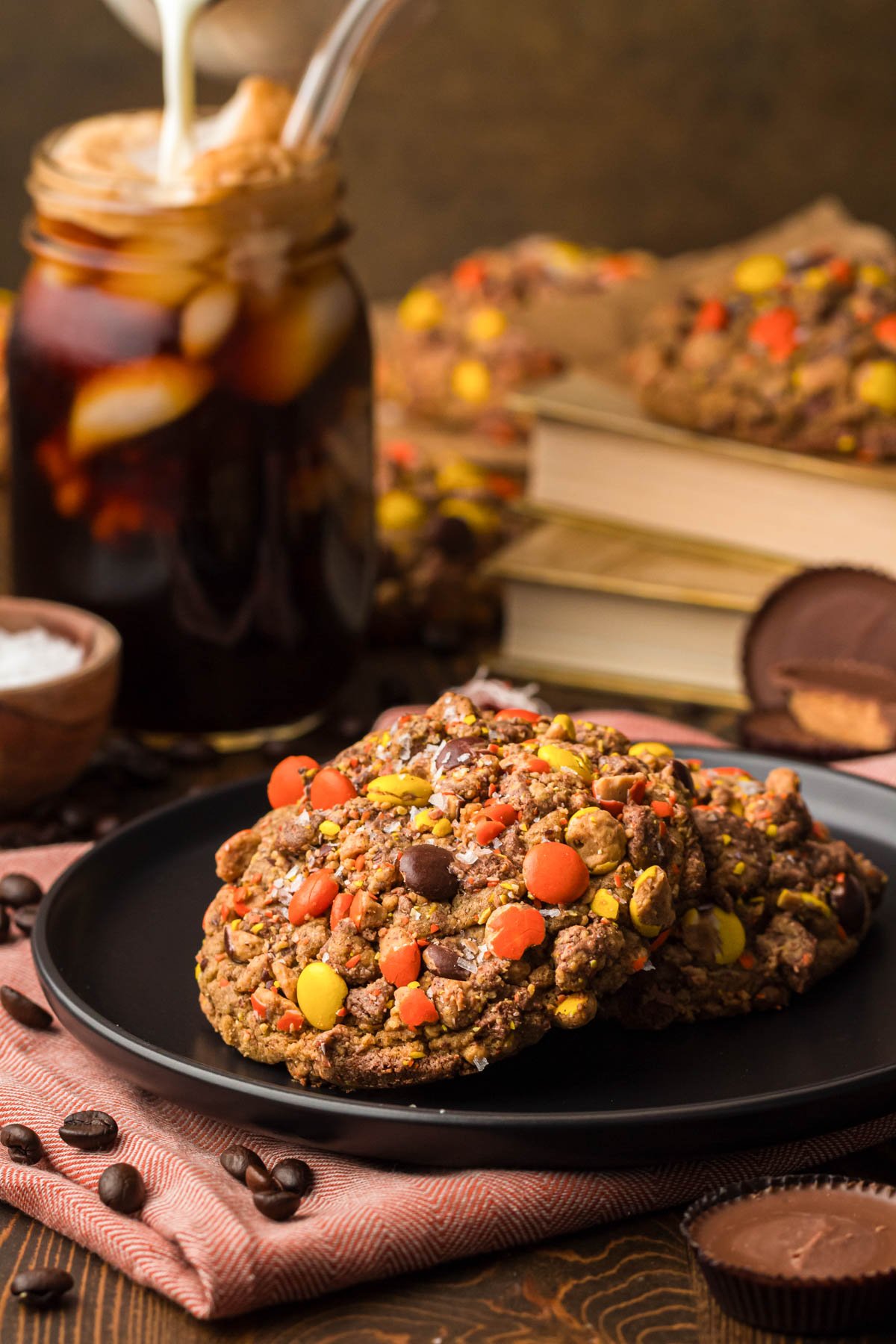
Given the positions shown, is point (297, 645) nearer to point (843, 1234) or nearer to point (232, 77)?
point (232, 77)

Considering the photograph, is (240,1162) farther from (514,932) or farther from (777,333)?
(777,333)

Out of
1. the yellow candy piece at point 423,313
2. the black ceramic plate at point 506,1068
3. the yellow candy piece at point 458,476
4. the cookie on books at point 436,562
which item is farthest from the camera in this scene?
the yellow candy piece at point 423,313

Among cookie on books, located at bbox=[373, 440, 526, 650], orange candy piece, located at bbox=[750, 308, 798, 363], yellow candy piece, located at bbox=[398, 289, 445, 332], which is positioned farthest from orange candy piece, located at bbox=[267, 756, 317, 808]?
yellow candy piece, located at bbox=[398, 289, 445, 332]

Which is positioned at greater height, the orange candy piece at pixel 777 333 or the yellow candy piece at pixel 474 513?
the orange candy piece at pixel 777 333

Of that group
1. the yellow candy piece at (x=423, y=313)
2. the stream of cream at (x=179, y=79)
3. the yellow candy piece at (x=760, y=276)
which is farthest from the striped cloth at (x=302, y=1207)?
the yellow candy piece at (x=423, y=313)

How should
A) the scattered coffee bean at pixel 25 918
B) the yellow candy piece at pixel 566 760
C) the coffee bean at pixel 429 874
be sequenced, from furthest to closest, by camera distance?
the scattered coffee bean at pixel 25 918 → the yellow candy piece at pixel 566 760 → the coffee bean at pixel 429 874

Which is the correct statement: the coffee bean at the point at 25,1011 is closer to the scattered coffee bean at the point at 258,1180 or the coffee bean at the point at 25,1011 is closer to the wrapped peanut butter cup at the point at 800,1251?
the scattered coffee bean at the point at 258,1180

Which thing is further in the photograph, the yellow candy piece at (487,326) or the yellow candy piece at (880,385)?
the yellow candy piece at (487,326)

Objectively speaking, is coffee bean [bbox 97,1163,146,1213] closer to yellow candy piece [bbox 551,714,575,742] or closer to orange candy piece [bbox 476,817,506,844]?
orange candy piece [bbox 476,817,506,844]

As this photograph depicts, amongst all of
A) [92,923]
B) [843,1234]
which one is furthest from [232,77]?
[843,1234]
